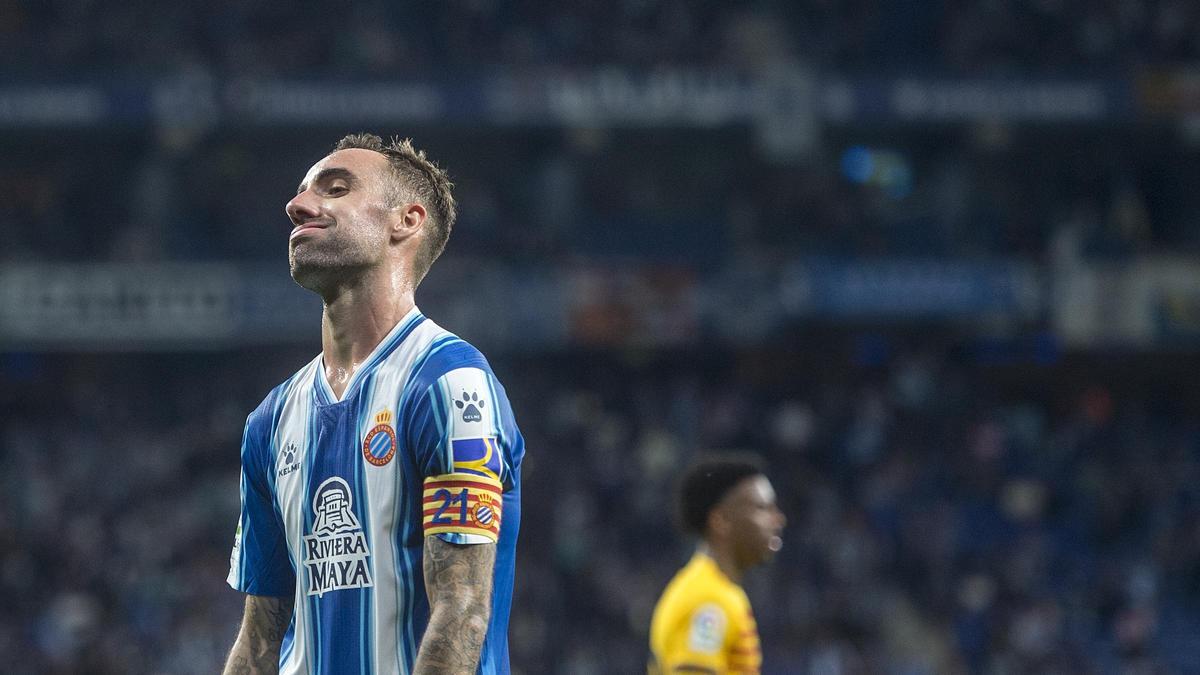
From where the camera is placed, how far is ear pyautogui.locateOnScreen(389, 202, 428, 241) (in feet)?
10.6

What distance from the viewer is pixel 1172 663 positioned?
18.0 m

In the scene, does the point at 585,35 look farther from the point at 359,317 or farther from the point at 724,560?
the point at 359,317

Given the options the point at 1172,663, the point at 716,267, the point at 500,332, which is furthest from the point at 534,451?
the point at 1172,663

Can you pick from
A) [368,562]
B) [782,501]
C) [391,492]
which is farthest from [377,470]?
[782,501]

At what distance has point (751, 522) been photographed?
647cm

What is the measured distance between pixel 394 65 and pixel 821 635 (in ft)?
32.0

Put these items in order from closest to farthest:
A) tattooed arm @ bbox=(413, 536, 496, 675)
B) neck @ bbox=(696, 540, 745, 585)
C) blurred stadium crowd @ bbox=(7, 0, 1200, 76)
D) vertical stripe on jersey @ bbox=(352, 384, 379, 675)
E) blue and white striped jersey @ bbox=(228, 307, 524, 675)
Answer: tattooed arm @ bbox=(413, 536, 496, 675) → blue and white striped jersey @ bbox=(228, 307, 524, 675) → vertical stripe on jersey @ bbox=(352, 384, 379, 675) → neck @ bbox=(696, 540, 745, 585) → blurred stadium crowd @ bbox=(7, 0, 1200, 76)

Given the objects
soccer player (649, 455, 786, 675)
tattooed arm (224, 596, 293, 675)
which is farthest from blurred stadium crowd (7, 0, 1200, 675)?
tattooed arm (224, 596, 293, 675)

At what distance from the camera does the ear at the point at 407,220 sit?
3.24m

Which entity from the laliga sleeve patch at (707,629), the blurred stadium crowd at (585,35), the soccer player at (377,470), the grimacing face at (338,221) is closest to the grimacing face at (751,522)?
the laliga sleeve patch at (707,629)

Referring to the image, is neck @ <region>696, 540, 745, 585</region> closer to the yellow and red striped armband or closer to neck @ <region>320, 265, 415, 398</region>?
neck @ <region>320, 265, 415, 398</region>

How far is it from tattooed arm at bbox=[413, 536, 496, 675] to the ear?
65 centimetres

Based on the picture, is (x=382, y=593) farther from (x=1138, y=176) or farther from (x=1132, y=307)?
(x=1138, y=176)

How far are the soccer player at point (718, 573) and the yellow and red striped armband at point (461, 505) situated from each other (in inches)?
125
